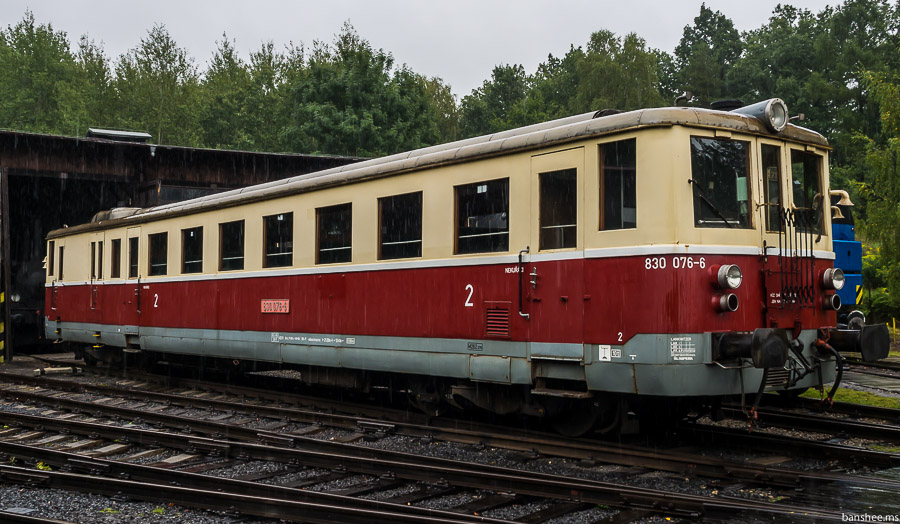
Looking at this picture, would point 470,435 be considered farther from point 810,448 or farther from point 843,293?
point 843,293

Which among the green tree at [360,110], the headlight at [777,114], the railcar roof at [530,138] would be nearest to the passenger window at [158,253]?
the railcar roof at [530,138]

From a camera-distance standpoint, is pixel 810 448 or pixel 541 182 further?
pixel 541 182

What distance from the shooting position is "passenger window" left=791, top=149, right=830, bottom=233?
8.56 metres

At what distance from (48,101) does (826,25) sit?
183 feet

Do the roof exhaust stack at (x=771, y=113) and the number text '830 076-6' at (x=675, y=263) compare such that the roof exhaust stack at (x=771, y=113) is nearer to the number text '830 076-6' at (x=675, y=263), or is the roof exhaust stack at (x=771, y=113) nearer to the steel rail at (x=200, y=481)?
the number text '830 076-6' at (x=675, y=263)

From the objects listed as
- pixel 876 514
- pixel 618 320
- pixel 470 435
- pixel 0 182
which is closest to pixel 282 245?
pixel 470 435

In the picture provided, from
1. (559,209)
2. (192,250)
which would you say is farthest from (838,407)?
(192,250)

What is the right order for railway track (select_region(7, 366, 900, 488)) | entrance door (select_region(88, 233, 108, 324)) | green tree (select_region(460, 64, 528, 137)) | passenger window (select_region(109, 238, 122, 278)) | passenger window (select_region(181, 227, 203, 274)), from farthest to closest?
1. green tree (select_region(460, 64, 528, 137))
2. entrance door (select_region(88, 233, 108, 324))
3. passenger window (select_region(109, 238, 122, 278))
4. passenger window (select_region(181, 227, 203, 274))
5. railway track (select_region(7, 366, 900, 488))

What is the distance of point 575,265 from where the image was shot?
26.6 feet

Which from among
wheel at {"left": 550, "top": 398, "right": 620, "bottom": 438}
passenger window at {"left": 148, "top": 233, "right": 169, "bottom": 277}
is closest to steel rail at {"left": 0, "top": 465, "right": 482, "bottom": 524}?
wheel at {"left": 550, "top": 398, "right": 620, "bottom": 438}

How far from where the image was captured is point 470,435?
8.98 metres

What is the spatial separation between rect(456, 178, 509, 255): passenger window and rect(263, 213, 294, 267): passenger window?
3.51m

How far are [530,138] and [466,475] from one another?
355 centimetres

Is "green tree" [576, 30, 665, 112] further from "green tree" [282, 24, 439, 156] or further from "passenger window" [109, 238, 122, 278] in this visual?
"passenger window" [109, 238, 122, 278]
